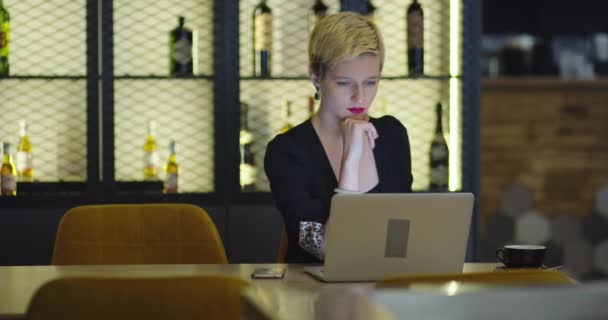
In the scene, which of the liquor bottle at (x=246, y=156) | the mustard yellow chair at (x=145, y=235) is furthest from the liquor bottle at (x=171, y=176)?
the mustard yellow chair at (x=145, y=235)

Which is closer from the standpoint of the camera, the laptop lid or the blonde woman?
the laptop lid

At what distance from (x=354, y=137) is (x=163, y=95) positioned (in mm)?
1501

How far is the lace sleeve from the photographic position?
208 cm

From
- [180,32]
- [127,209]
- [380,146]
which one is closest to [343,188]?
[380,146]

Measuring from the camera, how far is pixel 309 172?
7.57ft

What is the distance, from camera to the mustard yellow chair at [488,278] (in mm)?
1266

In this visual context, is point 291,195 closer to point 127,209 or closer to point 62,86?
point 127,209

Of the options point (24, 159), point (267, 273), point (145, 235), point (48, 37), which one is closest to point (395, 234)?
point (267, 273)

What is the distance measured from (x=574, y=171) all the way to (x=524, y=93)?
0.48 m

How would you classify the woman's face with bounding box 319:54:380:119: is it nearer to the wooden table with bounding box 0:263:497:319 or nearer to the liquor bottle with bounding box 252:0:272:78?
the wooden table with bounding box 0:263:497:319

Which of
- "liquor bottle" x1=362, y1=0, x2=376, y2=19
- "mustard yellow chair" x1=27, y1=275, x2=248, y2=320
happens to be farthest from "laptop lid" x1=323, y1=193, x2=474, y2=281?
"liquor bottle" x1=362, y1=0, x2=376, y2=19

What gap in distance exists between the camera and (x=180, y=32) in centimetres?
347

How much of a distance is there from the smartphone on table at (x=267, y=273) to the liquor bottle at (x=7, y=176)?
1.66 meters

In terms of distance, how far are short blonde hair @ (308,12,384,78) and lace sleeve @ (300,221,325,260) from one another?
40 centimetres
